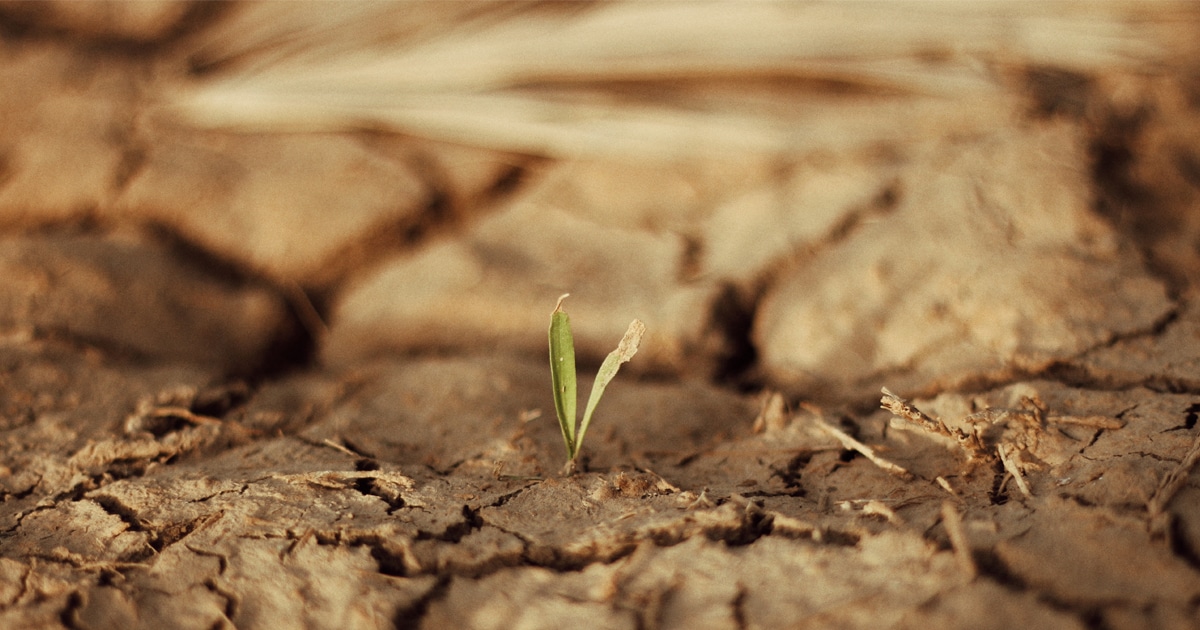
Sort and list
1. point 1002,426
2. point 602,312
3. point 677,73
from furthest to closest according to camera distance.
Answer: point 677,73
point 602,312
point 1002,426

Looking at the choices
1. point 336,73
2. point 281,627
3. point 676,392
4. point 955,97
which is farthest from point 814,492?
point 336,73

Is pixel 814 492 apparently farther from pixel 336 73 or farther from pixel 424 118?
pixel 336 73

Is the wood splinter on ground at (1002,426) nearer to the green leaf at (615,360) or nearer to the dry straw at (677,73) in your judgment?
the green leaf at (615,360)

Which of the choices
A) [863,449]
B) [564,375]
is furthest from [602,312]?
[863,449]

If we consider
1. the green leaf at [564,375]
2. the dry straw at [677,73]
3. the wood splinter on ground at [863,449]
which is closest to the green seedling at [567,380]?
the green leaf at [564,375]

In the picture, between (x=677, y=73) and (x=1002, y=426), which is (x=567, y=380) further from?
(x=677, y=73)

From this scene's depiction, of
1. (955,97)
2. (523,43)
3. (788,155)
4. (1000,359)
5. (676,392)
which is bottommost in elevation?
(676,392)
